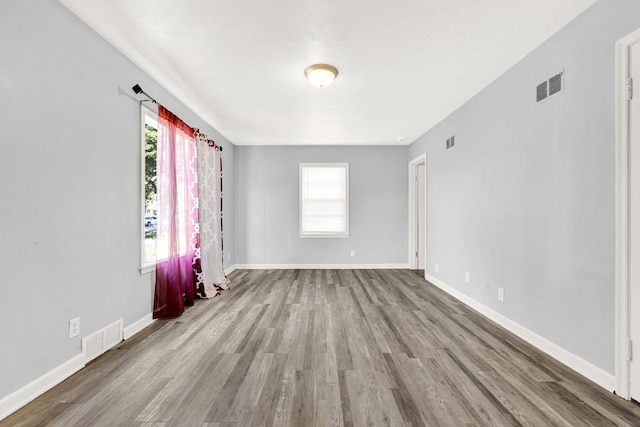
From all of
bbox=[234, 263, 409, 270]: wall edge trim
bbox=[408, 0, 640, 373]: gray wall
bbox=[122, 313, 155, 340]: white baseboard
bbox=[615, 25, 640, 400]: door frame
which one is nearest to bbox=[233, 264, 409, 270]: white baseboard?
bbox=[234, 263, 409, 270]: wall edge trim

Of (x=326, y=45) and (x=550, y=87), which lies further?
(x=326, y=45)

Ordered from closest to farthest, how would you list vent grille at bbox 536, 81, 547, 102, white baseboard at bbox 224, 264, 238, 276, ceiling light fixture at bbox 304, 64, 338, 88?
vent grille at bbox 536, 81, 547, 102, ceiling light fixture at bbox 304, 64, 338, 88, white baseboard at bbox 224, 264, 238, 276

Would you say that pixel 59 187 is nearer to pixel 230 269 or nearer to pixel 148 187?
pixel 148 187

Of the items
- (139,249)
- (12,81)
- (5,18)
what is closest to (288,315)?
(139,249)

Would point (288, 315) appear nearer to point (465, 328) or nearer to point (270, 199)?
point (465, 328)

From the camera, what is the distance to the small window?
116 inches

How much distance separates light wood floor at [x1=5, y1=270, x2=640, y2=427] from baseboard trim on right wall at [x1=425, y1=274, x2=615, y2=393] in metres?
0.06

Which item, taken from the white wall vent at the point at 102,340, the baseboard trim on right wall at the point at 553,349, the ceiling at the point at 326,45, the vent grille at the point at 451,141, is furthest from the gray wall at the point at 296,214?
the white wall vent at the point at 102,340

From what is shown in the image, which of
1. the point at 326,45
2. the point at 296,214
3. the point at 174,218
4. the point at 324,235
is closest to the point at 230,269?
the point at 296,214

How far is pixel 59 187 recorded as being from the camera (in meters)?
1.99

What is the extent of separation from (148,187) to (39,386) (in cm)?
194

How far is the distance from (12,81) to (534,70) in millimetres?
3958

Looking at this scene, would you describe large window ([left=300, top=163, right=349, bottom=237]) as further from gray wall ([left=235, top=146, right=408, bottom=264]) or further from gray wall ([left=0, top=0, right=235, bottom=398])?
gray wall ([left=0, top=0, right=235, bottom=398])

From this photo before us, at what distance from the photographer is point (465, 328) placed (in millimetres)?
2908
